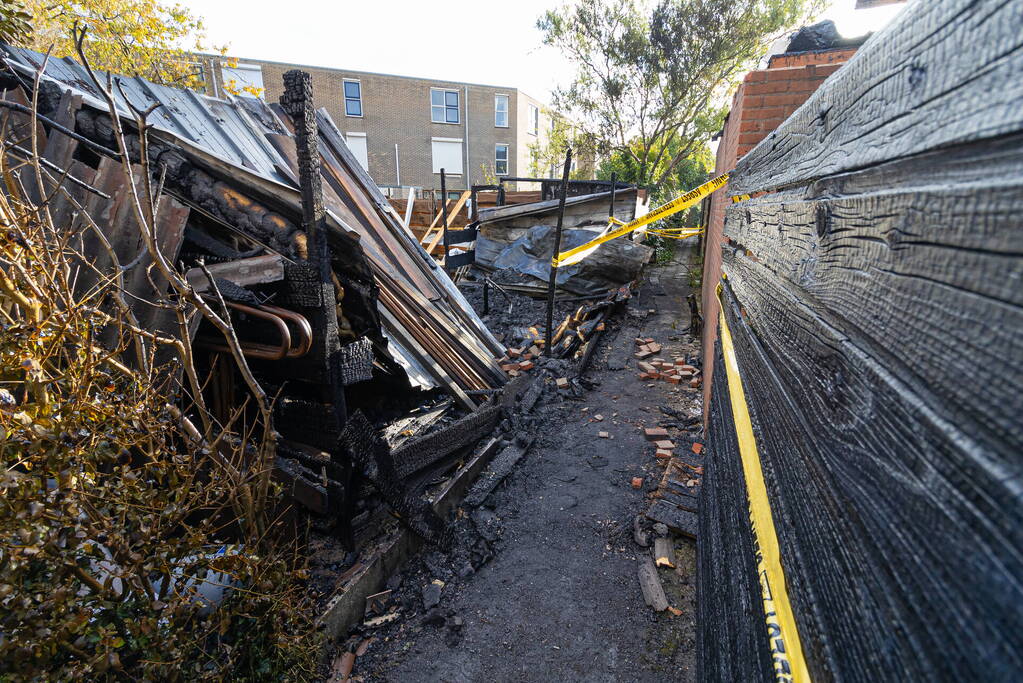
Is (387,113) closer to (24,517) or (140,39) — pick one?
(140,39)

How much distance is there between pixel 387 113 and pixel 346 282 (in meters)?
30.5

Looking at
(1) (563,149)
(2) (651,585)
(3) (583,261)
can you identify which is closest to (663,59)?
(1) (563,149)

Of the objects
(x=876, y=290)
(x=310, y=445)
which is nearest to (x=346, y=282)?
(x=310, y=445)

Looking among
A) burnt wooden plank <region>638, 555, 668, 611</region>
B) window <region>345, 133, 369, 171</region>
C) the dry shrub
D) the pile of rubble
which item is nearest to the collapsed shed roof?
the pile of rubble

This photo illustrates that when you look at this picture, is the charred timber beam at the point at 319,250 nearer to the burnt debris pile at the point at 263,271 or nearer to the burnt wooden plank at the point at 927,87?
the burnt debris pile at the point at 263,271

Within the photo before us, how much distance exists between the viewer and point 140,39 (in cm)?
1202

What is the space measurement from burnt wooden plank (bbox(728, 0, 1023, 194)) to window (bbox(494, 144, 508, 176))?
34.3 m

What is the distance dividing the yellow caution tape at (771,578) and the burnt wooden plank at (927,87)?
2.28 feet

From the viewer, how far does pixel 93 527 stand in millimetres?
1929

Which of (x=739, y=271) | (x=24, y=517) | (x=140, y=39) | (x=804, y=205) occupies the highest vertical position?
(x=140, y=39)

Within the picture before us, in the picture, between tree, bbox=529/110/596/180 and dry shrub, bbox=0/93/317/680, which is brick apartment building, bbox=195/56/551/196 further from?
dry shrub, bbox=0/93/317/680

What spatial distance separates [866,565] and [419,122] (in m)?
34.5

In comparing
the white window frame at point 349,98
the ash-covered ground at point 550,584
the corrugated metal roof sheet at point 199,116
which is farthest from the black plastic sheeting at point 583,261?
the white window frame at point 349,98

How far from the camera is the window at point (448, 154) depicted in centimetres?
3206
